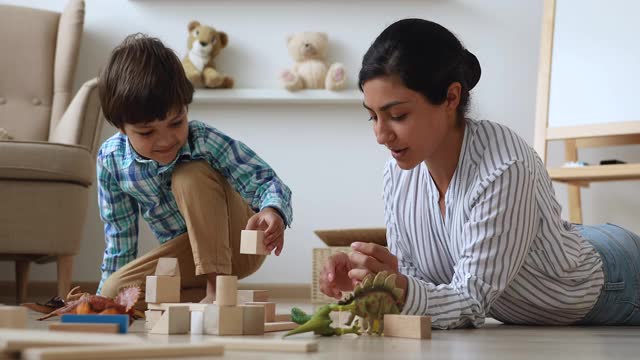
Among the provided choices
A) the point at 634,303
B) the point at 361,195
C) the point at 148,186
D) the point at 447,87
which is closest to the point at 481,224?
the point at 447,87

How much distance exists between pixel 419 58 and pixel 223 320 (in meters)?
0.50

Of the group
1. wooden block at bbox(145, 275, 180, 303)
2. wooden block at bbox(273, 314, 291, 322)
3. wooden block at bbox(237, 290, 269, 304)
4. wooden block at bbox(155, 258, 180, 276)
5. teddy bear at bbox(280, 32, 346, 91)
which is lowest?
wooden block at bbox(273, 314, 291, 322)

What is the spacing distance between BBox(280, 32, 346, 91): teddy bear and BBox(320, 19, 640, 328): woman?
1.72 meters

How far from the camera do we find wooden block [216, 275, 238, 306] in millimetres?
1111

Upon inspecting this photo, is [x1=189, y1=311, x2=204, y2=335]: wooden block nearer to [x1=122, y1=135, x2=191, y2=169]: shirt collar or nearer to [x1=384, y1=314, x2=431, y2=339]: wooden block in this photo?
[x1=384, y1=314, x2=431, y2=339]: wooden block

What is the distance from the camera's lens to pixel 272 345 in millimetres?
948

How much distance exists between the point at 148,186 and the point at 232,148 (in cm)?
19

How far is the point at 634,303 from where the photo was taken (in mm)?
1565

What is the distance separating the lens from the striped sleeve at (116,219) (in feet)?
6.23

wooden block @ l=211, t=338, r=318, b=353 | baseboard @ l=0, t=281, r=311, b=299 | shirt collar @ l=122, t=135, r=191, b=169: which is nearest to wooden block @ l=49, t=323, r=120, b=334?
wooden block @ l=211, t=338, r=318, b=353

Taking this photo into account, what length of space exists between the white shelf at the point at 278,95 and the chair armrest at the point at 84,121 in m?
0.50

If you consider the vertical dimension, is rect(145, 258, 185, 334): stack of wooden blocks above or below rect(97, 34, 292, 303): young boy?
below

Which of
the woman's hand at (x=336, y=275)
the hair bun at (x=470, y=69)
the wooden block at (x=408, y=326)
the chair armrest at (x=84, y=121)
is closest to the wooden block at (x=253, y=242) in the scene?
the woman's hand at (x=336, y=275)

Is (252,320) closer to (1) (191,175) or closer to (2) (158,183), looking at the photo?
(1) (191,175)
